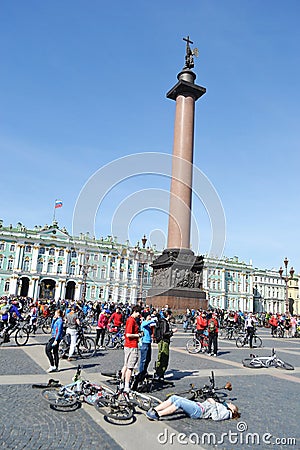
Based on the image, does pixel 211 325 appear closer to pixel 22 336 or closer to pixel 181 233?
pixel 22 336

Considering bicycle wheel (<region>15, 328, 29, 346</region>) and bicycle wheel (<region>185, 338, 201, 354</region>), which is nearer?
bicycle wheel (<region>15, 328, 29, 346</region>)

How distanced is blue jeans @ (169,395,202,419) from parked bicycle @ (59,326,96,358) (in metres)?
6.58

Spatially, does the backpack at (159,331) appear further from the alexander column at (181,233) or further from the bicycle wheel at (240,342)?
the alexander column at (181,233)

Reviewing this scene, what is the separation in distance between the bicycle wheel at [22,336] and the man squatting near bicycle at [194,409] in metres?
9.63

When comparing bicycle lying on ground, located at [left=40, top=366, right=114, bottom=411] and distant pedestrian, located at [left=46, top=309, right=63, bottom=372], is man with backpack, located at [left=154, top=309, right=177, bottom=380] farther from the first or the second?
distant pedestrian, located at [left=46, top=309, right=63, bottom=372]

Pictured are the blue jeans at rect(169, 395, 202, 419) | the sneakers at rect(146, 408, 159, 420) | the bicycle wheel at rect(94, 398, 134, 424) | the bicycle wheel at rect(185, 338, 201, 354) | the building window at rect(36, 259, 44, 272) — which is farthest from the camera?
the building window at rect(36, 259, 44, 272)

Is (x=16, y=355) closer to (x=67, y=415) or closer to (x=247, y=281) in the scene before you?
(x=67, y=415)

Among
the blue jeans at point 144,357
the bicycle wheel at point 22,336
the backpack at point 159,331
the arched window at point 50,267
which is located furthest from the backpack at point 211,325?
the arched window at point 50,267

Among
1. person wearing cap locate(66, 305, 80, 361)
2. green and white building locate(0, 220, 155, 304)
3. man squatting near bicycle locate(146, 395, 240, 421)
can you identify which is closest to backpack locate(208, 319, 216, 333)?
person wearing cap locate(66, 305, 80, 361)

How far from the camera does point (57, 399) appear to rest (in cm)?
663

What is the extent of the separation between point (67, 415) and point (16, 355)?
638cm

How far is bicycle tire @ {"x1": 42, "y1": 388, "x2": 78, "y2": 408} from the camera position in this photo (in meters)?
6.39

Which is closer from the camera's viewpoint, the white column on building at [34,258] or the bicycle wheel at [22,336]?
the bicycle wheel at [22,336]

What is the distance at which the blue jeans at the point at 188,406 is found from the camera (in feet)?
20.3
